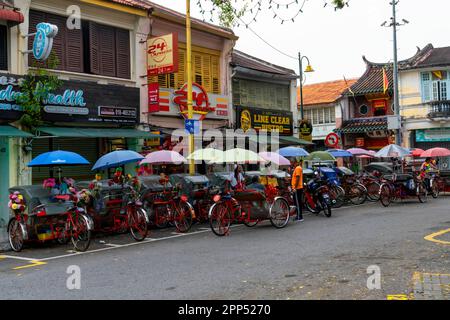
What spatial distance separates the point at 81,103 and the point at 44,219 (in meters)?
6.10

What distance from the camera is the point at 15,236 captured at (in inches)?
431

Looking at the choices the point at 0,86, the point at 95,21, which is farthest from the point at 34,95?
the point at 95,21

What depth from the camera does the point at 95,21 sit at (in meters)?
17.1

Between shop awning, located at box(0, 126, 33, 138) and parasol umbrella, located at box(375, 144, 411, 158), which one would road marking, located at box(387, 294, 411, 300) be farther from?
parasol umbrella, located at box(375, 144, 411, 158)

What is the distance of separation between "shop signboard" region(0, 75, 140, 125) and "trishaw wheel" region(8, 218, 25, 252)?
4325mm

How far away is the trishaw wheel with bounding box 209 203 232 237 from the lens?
11.5 m

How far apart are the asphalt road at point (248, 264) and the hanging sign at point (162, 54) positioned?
7.09m

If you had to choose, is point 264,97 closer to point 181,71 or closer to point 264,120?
point 264,120

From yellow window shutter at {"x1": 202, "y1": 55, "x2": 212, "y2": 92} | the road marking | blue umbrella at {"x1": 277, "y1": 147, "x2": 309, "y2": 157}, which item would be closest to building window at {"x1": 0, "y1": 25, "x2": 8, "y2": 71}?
yellow window shutter at {"x1": 202, "y1": 55, "x2": 212, "y2": 92}

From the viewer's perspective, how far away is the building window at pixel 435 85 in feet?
108

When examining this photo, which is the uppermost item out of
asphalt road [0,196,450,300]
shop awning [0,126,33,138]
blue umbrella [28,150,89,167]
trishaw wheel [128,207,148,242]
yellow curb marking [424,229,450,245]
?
shop awning [0,126,33,138]

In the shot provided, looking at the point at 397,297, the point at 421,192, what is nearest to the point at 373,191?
the point at 421,192

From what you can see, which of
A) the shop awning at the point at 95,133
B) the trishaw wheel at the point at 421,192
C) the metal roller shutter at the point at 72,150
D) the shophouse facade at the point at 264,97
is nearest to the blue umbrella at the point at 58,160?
the shop awning at the point at 95,133

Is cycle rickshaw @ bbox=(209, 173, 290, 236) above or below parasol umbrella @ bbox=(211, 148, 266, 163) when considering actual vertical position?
below
